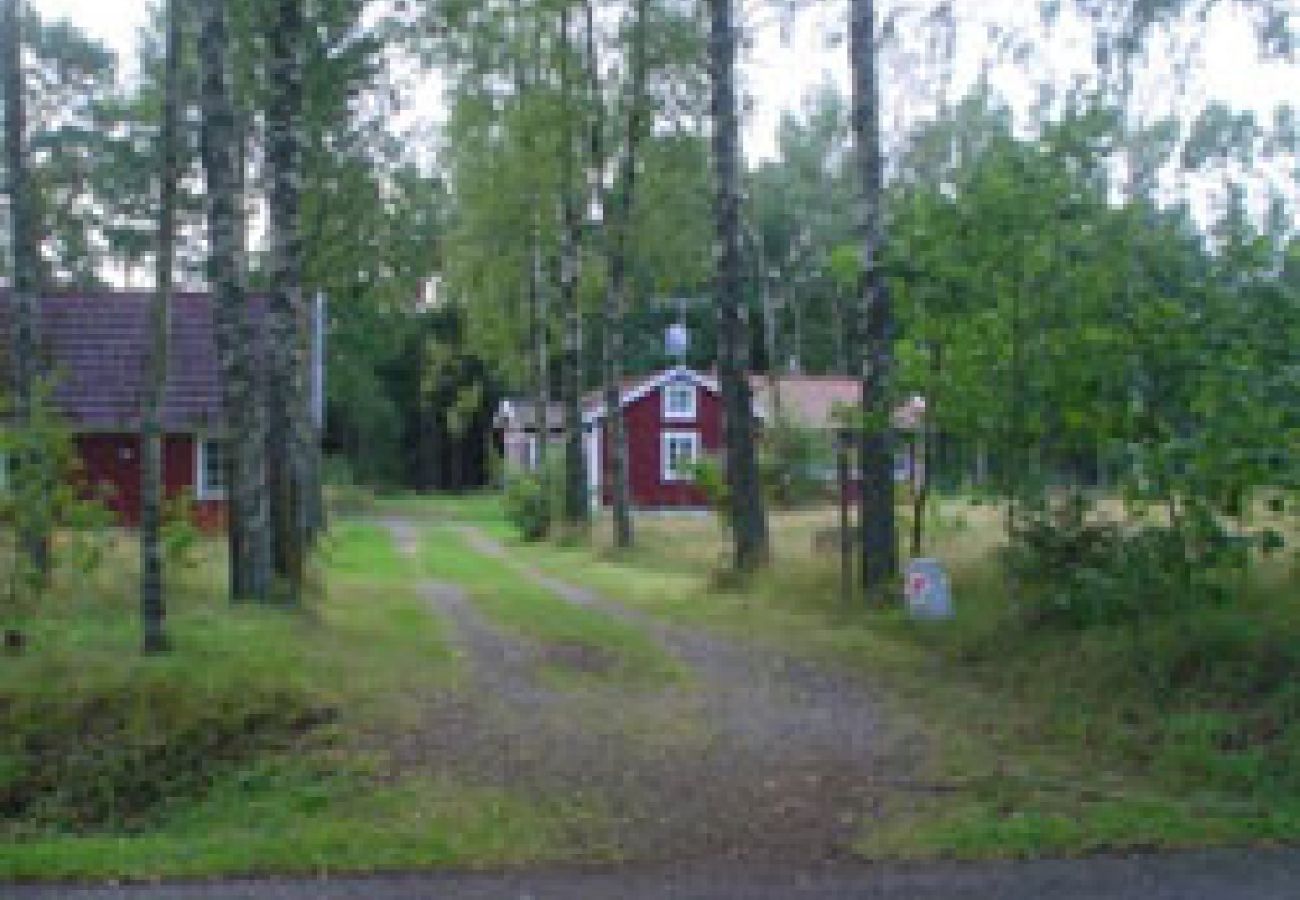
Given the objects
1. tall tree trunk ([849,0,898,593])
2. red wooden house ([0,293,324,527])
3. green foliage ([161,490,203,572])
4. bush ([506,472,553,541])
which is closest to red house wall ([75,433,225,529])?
red wooden house ([0,293,324,527])

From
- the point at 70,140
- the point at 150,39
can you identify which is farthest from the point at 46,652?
the point at 70,140

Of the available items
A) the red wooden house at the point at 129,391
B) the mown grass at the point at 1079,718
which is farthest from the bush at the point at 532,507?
the mown grass at the point at 1079,718

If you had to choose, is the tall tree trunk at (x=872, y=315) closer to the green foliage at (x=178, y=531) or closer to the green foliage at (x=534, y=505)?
the green foliage at (x=178, y=531)

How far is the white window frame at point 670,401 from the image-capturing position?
4669cm

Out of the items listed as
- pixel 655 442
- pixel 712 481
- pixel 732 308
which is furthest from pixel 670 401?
pixel 732 308

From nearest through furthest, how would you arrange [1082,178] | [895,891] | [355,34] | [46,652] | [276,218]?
[895,891] → [46,652] → [1082,178] → [276,218] → [355,34]

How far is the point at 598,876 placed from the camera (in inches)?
278

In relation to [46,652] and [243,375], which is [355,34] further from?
[46,652]

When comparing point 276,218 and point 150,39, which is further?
point 150,39

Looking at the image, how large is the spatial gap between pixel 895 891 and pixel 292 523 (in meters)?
11.1

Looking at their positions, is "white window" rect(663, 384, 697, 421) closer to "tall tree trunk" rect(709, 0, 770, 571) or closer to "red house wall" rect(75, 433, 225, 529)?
"red house wall" rect(75, 433, 225, 529)

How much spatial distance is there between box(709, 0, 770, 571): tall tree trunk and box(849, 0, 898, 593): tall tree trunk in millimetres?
3092

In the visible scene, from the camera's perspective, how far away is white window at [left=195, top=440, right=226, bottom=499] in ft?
106

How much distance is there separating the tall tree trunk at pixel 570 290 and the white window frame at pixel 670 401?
10490 millimetres
